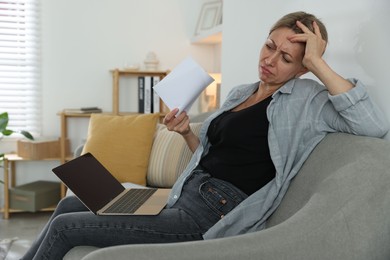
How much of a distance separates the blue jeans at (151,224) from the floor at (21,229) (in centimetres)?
147

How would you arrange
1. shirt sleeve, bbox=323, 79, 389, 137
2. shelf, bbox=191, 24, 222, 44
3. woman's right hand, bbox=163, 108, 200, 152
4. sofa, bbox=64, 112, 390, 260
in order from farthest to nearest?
1. shelf, bbox=191, 24, 222, 44
2. woman's right hand, bbox=163, 108, 200, 152
3. shirt sleeve, bbox=323, 79, 389, 137
4. sofa, bbox=64, 112, 390, 260

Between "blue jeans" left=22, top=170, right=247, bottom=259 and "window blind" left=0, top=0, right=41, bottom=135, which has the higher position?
"window blind" left=0, top=0, right=41, bottom=135

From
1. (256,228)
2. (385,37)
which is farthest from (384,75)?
(256,228)

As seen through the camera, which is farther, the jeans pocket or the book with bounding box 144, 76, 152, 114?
the book with bounding box 144, 76, 152, 114

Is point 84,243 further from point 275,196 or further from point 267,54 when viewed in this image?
point 267,54

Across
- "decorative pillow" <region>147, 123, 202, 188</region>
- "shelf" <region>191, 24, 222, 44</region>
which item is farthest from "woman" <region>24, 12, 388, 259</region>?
"shelf" <region>191, 24, 222, 44</region>

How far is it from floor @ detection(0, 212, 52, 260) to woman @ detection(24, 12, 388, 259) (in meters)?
1.53

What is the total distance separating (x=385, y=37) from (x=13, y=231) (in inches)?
109

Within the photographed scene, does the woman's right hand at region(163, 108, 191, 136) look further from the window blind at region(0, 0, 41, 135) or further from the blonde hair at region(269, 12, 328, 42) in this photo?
the window blind at region(0, 0, 41, 135)

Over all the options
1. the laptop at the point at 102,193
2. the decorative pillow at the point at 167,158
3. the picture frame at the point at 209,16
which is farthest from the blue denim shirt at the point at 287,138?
the picture frame at the point at 209,16

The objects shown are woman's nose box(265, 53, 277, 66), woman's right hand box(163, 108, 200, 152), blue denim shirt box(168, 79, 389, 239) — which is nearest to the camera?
blue denim shirt box(168, 79, 389, 239)

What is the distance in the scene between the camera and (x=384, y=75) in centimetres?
124

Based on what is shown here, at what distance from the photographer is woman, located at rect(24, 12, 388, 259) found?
4.03ft

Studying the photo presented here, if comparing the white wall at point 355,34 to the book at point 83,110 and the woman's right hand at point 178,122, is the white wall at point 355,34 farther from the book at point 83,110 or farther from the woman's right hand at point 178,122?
the book at point 83,110
